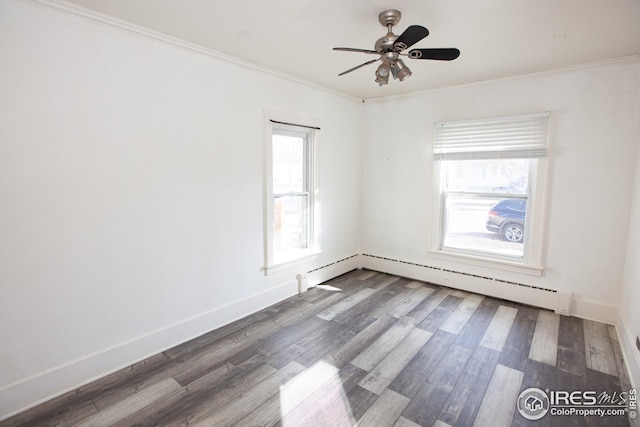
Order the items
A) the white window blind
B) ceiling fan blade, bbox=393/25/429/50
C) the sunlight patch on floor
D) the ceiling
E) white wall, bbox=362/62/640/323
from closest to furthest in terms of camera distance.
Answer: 1. ceiling fan blade, bbox=393/25/429/50
2. the sunlight patch on floor
3. the ceiling
4. white wall, bbox=362/62/640/323
5. the white window blind

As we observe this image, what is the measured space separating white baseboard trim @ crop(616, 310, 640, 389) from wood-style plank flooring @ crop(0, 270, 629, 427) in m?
0.06

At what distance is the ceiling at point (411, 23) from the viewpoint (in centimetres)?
209

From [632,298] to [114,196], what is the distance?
4168 mm

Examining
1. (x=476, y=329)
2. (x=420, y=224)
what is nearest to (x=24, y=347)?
(x=476, y=329)

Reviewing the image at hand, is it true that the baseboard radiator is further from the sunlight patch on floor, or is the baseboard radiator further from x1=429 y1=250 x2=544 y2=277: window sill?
the sunlight patch on floor

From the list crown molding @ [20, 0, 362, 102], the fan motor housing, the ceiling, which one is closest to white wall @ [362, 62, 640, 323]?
the ceiling

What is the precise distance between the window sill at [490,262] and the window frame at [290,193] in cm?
165

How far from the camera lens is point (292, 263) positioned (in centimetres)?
385

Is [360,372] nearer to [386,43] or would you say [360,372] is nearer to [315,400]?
[315,400]

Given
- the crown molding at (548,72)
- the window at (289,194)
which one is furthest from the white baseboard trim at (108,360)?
the crown molding at (548,72)

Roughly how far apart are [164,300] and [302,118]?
2395mm

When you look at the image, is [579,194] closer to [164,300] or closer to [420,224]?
[420,224]

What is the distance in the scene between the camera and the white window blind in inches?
135

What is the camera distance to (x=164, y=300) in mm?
2717
